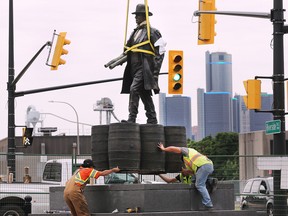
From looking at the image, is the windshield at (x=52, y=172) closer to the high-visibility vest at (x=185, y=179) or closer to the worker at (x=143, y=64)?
the worker at (x=143, y=64)

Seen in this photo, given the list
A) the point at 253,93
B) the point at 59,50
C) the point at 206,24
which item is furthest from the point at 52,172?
the point at 253,93

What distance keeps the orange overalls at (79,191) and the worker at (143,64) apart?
4.61ft

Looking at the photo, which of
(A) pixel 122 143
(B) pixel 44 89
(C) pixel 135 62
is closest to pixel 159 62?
(C) pixel 135 62

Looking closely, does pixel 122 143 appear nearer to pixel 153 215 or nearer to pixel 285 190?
pixel 153 215

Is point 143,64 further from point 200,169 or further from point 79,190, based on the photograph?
point 79,190

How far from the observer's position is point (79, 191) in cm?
1695

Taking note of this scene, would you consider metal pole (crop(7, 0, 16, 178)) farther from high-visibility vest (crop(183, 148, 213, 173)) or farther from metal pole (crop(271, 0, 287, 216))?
high-visibility vest (crop(183, 148, 213, 173))

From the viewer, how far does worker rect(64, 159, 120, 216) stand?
1691cm

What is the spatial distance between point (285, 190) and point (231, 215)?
19.2ft

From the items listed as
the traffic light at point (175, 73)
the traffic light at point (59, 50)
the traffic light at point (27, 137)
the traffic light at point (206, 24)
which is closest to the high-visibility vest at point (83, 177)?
the traffic light at point (175, 73)

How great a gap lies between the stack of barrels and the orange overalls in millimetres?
584

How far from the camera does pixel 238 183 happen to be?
25.5 meters

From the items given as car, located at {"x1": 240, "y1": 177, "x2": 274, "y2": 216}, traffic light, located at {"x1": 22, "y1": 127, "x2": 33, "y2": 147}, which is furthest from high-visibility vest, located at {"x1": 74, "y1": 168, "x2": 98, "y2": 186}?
traffic light, located at {"x1": 22, "y1": 127, "x2": 33, "y2": 147}

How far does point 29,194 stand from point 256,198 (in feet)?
20.6
